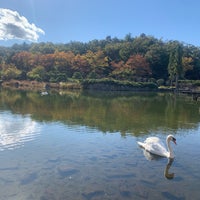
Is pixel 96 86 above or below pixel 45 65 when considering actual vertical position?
below

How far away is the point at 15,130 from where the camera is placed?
48.4ft

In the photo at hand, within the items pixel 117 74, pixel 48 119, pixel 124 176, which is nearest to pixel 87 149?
pixel 124 176

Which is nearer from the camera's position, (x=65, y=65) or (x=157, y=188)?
(x=157, y=188)

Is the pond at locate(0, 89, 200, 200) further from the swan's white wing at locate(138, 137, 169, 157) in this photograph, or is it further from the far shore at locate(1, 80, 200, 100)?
the far shore at locate(1, 80, 200, 100)

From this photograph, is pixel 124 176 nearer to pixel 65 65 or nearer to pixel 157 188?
pixel 157 188

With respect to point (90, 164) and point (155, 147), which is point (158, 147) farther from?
point (90, 164)

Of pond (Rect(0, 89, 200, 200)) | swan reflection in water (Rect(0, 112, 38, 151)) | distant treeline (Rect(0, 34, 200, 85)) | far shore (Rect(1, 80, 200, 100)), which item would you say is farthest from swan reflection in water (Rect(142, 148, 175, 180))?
distant treeline (Rect(0, 34, 200, 85))

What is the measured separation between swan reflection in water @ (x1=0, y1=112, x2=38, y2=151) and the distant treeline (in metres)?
48.4

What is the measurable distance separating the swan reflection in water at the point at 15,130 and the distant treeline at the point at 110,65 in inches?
1905

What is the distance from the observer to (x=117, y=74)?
71500 mm

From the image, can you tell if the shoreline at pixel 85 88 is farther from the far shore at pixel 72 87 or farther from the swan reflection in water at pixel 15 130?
the swan reflection in water at pixel 15 130

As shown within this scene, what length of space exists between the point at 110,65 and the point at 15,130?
212 ft

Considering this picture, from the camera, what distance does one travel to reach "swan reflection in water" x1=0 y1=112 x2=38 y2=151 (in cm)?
1212

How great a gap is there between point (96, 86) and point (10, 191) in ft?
186
